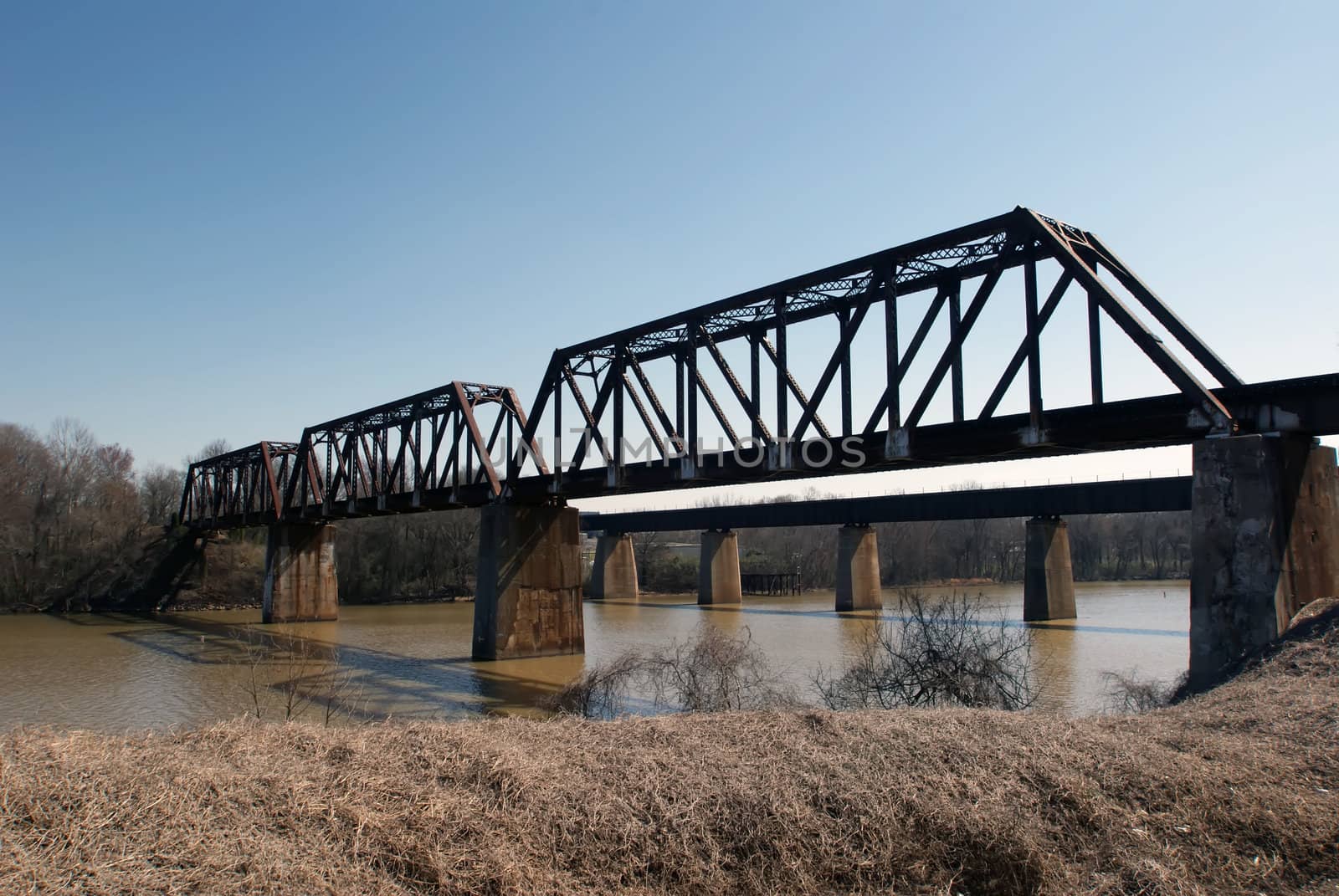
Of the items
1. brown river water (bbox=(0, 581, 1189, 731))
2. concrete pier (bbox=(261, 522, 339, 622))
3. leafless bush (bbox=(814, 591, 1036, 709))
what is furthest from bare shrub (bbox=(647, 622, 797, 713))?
concrete pier (bbox=(261, 522, 339, 622))

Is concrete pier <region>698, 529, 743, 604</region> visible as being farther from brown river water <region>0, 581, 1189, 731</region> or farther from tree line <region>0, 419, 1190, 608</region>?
tree line <region>0, 419, 1190, 608</region>

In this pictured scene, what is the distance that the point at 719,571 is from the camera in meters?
69.4

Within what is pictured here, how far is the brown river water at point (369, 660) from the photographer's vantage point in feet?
67.0

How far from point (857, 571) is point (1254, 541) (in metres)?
46.8

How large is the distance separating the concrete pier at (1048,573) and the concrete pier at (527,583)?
28015 mm

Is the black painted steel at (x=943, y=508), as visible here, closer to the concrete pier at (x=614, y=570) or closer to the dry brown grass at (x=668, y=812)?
the concrete pier at (x=614, y=570)

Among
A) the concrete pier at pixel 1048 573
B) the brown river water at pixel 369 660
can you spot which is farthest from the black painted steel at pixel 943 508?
the brown river water at pixel 369 660

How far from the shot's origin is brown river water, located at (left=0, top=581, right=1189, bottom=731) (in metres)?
20.4

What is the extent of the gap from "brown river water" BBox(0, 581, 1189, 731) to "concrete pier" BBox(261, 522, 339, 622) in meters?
1.17

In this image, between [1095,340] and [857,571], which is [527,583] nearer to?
[1095,340]

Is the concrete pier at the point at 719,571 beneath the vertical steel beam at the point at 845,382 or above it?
beneath

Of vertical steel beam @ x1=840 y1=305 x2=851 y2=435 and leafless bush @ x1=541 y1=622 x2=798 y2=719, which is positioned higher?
vertical steel beam @ x1=840 y1=305 x2=851 y2=435

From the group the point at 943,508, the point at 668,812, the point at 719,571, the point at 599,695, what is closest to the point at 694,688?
the point at 599,695

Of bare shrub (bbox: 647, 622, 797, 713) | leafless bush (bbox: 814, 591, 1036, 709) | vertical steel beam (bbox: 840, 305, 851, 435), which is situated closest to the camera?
leafless bush (bbox: 814, 591, 1036, 709)
